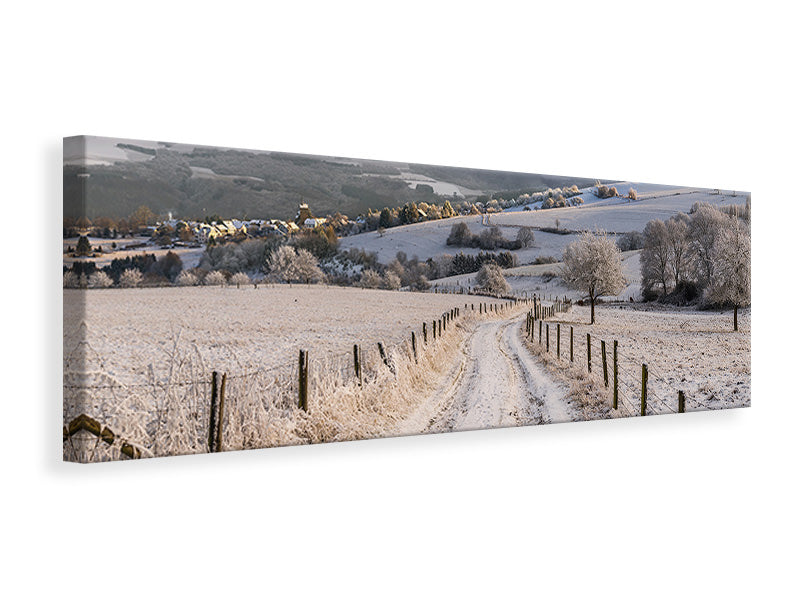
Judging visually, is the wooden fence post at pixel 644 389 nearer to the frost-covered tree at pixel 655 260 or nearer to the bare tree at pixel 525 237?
A: the frost-covered tree at pixel 655 260

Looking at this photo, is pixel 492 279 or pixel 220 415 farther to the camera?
pixel 492 279

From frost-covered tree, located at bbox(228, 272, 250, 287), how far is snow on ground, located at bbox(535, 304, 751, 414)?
302 cm

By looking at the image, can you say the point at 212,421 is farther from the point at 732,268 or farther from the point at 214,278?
the point at 732,268

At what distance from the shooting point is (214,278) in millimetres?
6469

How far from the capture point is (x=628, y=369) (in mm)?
8227

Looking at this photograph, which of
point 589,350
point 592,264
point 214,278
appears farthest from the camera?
point 592,264

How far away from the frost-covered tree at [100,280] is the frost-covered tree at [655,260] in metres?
4.97

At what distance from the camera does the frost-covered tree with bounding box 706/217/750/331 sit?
28.4 feet

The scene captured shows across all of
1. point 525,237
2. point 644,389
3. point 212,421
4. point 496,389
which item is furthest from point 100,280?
point 644,389

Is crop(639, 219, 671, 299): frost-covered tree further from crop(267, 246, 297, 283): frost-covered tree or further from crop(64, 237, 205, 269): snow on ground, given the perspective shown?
crop(64, 237, 205, 269): snow on ground

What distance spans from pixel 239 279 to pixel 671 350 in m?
4.23

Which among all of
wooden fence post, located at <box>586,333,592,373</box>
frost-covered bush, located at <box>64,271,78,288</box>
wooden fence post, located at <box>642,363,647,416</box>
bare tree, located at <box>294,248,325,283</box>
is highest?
bare tree, located at <box>294,248,325,283</box>

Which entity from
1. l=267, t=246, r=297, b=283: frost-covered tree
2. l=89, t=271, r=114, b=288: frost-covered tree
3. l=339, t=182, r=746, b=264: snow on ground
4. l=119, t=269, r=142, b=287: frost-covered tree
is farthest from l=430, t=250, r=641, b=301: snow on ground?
l=89, t=271, r=114, b=288: frost-covered tree
